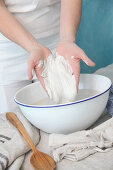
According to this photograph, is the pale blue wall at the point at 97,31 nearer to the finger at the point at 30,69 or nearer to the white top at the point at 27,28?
the white top at the point at 27,28

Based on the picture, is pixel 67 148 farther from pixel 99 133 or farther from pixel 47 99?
pixel 47 99

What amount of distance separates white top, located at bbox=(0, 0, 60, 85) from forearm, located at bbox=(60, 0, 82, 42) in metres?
0.12

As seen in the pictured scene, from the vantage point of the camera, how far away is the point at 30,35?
103cm

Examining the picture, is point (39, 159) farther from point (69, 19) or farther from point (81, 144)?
point (69, 19)

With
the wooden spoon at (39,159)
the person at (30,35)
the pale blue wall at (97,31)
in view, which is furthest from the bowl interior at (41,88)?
the pale blue wall at (97,31)

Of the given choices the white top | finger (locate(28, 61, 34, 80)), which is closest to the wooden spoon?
finger (locate(28, 61, 34, 80))

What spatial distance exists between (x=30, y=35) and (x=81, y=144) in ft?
1.50

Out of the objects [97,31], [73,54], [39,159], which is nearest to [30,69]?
[73,54]

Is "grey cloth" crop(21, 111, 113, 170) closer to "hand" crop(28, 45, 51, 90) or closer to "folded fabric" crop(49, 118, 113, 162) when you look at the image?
"folded fabric" crop(49, 118, 113, 162)

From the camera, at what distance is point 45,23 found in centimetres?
127

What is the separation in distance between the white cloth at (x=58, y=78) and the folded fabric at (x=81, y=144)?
0.18 m

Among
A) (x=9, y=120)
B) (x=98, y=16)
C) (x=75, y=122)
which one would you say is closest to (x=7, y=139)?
(x=9, y=120)

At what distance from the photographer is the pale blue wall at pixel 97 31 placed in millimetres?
Answer: 1854

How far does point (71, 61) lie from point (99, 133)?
29cm
